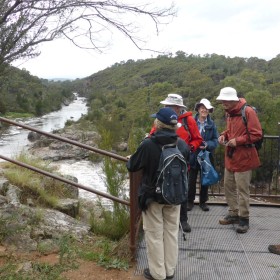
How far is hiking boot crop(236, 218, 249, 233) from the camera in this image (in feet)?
16.4

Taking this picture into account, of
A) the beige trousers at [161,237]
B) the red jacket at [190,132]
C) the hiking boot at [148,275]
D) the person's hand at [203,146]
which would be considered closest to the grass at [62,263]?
the hiking boot at [148,275]

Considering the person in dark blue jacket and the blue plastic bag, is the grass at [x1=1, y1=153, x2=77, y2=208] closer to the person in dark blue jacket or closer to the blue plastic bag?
the person in dark blue jacket

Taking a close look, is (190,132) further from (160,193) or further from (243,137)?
(160,193)

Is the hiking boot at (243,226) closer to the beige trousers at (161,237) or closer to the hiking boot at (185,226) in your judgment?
the hiking boot at (185,226)

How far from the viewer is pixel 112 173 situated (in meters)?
4.83

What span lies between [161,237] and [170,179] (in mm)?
589

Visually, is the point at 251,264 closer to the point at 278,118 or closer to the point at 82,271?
the point at 82,271

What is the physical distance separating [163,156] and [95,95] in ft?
311

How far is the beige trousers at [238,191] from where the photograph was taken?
16.1ft

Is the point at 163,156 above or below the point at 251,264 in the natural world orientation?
above

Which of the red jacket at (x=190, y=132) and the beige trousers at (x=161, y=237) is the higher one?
the red jacket at (x=190, y=132)

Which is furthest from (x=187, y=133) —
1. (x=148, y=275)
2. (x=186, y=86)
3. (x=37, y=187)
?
(x=186, y=86)

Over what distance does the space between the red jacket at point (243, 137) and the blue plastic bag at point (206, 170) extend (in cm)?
54

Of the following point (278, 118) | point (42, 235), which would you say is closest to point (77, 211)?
point (42, 235)
